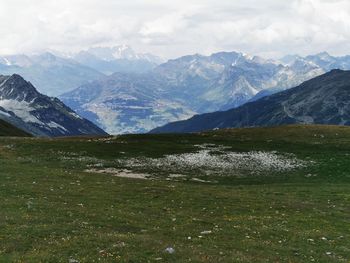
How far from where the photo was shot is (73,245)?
26.6 meters

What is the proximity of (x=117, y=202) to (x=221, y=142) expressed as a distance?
5444cm

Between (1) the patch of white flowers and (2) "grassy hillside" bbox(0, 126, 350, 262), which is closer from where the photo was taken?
(2) "grassy hillside" bbox(0, 126, 350, 262)

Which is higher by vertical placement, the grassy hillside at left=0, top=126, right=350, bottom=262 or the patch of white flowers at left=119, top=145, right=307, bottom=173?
the patch of white flowers at left=119, top=145, right=307, bottom=173

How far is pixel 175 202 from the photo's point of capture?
142 ft

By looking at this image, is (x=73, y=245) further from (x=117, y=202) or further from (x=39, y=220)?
(x=117, y=202)

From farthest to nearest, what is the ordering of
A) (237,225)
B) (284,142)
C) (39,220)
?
1. (284,142)
2. (237,225)
3. (39,220)

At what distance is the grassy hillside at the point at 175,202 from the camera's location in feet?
89.0

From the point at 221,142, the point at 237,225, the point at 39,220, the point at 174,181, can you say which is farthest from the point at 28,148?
the point at 237,225

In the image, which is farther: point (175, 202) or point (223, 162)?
point (223, 162)

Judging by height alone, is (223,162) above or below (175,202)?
above

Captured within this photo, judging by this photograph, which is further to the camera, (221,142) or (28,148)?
(221,142)

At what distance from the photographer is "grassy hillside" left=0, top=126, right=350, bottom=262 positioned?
2711cm

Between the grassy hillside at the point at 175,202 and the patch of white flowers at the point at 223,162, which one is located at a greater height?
the patch of white flowers at the point at 223,162

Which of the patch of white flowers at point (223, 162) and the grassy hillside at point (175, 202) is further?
the patch of white flowers at point (223, 162)
